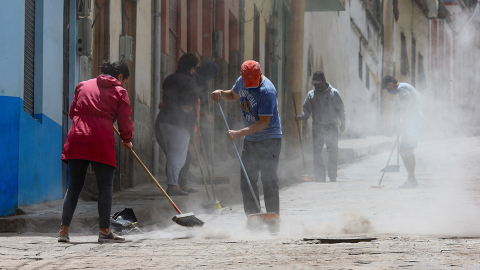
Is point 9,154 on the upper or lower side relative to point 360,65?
lower

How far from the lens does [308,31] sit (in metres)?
20.4

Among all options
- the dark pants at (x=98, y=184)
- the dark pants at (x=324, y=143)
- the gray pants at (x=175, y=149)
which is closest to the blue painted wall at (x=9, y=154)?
the dark pants at (x=98, y=184)

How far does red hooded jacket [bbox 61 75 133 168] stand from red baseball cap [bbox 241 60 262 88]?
1.01 m

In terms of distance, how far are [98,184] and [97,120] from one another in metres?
0.46

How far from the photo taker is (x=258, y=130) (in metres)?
5.63

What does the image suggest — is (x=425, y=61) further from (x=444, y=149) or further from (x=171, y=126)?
(x=171, y=126)

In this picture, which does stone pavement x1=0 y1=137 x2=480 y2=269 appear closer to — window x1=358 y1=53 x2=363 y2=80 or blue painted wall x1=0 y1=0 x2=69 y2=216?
blue painted wall x1=0 y1=0 x2=69 y2=216

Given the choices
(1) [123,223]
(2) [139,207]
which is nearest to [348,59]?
(2) [139,207]

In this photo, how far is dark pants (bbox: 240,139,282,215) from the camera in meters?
5.90

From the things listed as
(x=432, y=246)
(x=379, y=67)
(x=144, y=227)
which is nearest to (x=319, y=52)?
(x=379, y=67)

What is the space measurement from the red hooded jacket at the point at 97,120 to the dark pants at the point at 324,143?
601 centimetres

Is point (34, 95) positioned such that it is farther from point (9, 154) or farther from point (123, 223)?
point (123, 223)

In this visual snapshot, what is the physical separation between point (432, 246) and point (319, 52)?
59.2 ft

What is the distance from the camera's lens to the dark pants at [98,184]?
5.11 m
